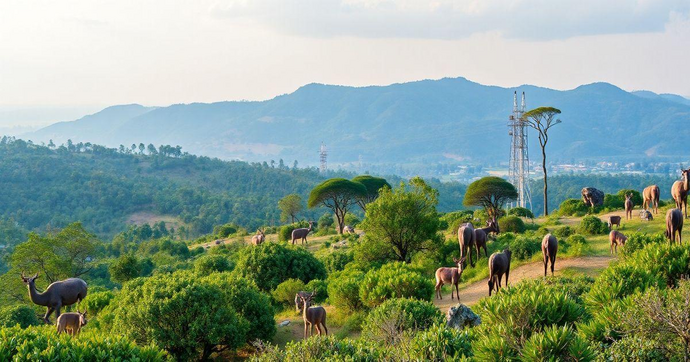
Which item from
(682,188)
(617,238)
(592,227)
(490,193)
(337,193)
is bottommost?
(592,227)

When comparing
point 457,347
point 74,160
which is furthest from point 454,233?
point 74,160

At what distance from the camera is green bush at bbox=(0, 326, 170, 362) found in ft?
34.3

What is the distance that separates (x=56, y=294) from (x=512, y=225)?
24844 mm

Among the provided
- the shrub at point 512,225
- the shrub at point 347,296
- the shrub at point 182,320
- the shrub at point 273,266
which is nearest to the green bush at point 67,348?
the shrub at point 182,320

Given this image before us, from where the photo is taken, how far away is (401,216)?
89.4 feet

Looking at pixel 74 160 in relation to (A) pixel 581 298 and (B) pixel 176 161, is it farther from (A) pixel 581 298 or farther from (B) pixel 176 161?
(A) pixel 581 298

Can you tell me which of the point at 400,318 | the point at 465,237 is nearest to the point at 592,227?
the point at 465,237

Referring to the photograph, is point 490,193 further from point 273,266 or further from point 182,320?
point 182,320

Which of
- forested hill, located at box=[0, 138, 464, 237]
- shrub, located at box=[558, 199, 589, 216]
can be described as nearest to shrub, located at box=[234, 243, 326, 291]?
shrub, located at box=[558, 199, 589, 216]

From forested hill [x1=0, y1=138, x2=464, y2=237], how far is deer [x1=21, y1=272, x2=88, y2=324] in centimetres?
6607

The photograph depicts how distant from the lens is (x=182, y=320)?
50.1ft

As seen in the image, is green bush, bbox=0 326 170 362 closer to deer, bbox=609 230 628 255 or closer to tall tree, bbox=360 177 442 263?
tall tree, bbox=360 177 442 263

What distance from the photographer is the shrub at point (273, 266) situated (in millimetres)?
24078

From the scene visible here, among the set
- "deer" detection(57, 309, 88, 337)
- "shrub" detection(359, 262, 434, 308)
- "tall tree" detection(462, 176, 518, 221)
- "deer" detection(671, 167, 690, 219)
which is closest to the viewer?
"deer" detection(57, 309, 88, 337)
